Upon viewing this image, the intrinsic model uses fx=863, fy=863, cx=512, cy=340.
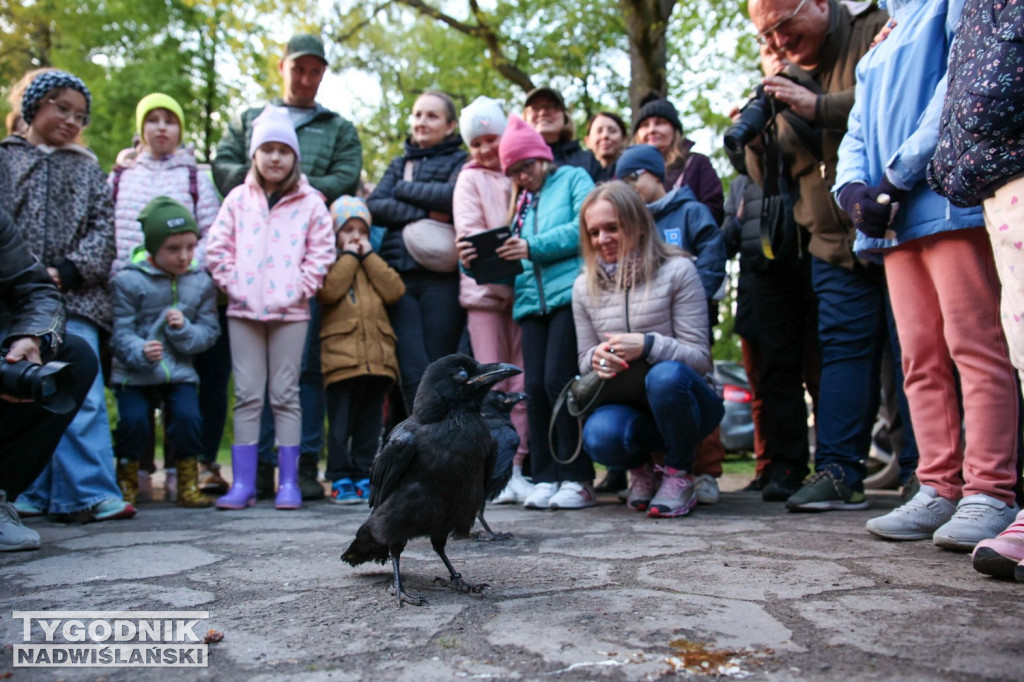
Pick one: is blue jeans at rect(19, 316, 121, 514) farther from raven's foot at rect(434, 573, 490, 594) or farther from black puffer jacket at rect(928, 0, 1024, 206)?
black puffer jacket at rect(928, 0, 1024, 206)

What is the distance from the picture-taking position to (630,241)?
466 cm

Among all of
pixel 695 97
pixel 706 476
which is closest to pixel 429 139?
pixel 706 476

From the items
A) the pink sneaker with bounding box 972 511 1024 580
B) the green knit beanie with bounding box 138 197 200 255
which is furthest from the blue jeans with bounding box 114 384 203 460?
the pink sneaker with bounding box 972 511 1024 580

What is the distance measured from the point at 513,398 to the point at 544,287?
826 millimetres

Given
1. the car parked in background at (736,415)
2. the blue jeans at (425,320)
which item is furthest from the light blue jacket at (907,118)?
→ the car parked in background at (736,415)

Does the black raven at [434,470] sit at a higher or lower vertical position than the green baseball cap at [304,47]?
lower

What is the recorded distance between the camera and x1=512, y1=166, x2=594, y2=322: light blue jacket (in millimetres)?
5047

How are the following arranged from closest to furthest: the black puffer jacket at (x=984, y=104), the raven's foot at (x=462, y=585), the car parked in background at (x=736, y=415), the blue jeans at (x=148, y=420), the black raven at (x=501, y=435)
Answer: the black puffer jacket at (x=984, y=104) → the raven's foot at (x=462, y=585) → the black raven at (x=501, y=435) → the blue jeans at (x=148, y=420) → the car parked in background at (x=736, y=415)

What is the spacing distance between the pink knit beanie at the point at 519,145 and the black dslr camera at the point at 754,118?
3.95 feet

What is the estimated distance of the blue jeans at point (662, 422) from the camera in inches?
172

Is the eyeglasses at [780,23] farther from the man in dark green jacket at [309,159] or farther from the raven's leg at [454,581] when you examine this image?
the raven's leg at [454,581]

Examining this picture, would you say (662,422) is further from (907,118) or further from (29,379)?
(29,379)

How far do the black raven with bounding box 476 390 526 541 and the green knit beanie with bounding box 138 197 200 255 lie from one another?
7.39 feet

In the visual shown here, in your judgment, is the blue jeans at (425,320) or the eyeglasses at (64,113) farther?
the blue jeans at (425,320)
